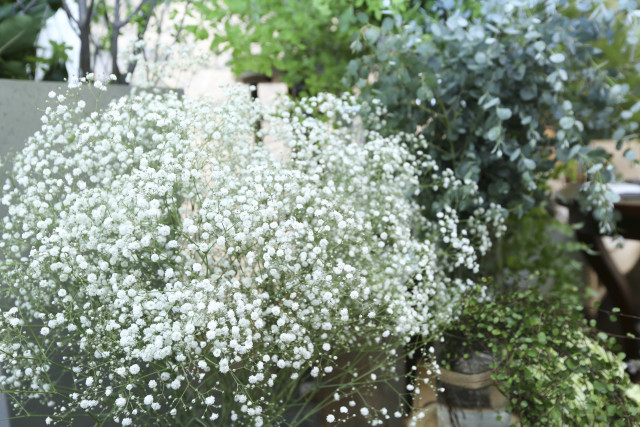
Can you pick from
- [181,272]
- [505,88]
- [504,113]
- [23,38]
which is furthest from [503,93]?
[23,38]

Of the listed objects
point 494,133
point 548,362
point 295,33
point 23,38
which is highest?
point 295,33

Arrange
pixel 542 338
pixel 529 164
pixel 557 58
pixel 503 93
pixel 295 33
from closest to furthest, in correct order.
→ pixel 542 338, pixel 557 58, pixel 529 164, pixel 503 93, pixel 295 33

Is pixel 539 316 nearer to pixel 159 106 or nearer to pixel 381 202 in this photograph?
pixel 381 202

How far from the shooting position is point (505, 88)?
2.19 m

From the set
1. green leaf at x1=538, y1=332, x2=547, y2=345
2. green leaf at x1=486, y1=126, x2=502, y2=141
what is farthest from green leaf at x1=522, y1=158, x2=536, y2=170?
green leaf at x1=538, y1=332, x2=547, y2=345

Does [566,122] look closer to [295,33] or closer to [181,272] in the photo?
[295,33]

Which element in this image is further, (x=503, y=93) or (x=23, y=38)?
(x=503, y=93)

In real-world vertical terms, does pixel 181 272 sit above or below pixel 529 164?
below

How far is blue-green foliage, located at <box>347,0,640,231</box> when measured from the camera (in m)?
2.06

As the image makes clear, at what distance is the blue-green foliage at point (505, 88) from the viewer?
6.75ft

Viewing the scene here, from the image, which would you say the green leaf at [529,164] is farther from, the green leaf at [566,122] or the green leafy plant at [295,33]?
the green leafy plant at [295,33]

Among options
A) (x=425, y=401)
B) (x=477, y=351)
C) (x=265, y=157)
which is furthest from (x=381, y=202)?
(x=425, y=401)

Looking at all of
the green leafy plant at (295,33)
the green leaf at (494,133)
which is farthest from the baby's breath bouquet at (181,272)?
the green leafy plant at (295,33)

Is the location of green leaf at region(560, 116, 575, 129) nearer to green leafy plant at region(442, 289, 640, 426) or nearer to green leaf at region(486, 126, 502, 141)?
green leaf at region(486, 126, 502, 141)
